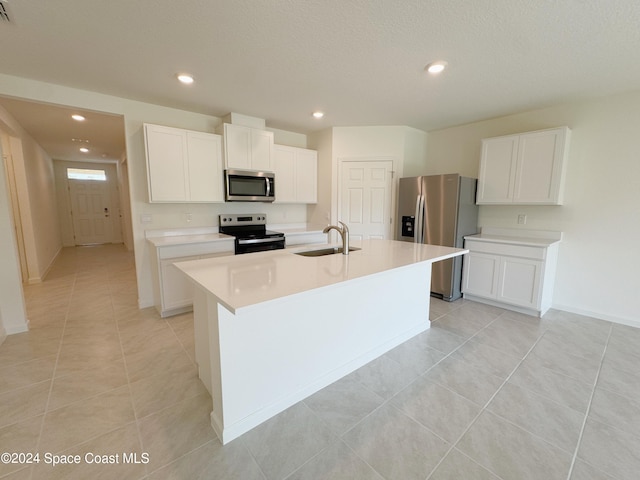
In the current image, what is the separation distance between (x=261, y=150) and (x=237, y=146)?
13.5 inches

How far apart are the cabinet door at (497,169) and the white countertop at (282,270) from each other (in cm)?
165

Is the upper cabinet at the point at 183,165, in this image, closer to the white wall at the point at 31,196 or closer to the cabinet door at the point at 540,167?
the white wall at the point at 31,196

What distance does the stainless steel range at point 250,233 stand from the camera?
3533 millimetres

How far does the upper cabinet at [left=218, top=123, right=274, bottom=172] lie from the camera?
11.7ft

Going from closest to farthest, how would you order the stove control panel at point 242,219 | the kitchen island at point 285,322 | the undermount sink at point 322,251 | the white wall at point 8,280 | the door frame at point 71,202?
the kitchen island at point 285,322 → the undermount sink at point 322,251 → the white wall at point 8,280 → the stove control panel at point 242,219 → the door frame at point 71,202

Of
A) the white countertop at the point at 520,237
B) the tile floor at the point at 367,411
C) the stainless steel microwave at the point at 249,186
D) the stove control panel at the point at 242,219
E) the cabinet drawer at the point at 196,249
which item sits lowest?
the tile floor at the point at 367,411

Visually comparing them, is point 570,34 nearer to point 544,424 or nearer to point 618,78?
point 618,78

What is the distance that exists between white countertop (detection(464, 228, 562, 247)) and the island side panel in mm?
1558

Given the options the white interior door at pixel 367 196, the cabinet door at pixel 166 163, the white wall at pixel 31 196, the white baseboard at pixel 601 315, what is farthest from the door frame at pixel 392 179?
the white wall at pixel 31 196

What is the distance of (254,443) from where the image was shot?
153 centimetres

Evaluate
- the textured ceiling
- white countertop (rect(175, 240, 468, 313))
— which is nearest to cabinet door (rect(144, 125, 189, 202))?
the textured ceiling

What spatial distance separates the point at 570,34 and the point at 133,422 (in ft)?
12.6

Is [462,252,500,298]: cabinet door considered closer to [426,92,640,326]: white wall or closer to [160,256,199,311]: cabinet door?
[426,92,640,326]: white wall

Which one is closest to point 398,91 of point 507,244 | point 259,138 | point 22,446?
point 259,138
